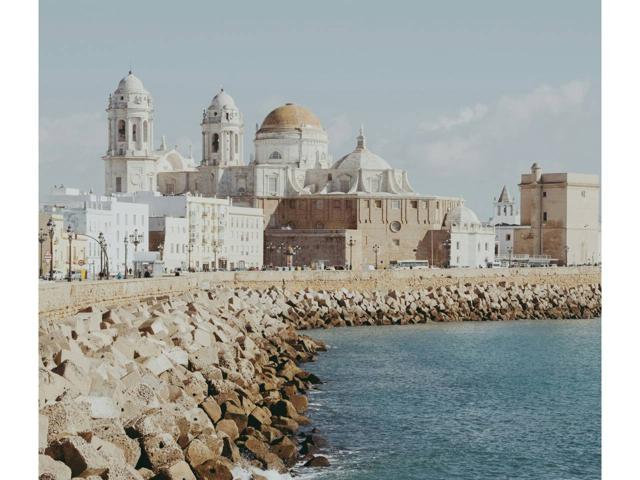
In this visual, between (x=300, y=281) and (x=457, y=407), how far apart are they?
2158 cm

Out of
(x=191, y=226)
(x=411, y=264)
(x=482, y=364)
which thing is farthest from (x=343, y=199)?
(x=482, y=364)

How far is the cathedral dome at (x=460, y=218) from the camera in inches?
2456

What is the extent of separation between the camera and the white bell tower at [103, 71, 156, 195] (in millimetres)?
58375

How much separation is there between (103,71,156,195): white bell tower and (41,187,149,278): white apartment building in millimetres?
7516

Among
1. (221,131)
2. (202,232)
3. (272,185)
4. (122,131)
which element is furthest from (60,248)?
(221,131)

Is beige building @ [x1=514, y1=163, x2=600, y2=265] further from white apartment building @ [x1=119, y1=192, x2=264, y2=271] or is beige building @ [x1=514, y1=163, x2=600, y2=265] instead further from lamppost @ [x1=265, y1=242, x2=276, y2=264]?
white apartment building @ [x1=119, y1=192, x2=264, y2=271]

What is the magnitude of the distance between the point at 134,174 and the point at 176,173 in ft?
19.4

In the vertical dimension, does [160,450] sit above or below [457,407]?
above

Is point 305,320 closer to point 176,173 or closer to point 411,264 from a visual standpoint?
point 411,264

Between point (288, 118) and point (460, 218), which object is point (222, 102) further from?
point (460, 218)

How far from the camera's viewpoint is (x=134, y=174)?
59406 mm

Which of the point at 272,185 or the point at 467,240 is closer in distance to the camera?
the point at 467,240

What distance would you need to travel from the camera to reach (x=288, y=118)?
6738 centimetres

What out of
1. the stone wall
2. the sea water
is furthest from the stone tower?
the sea water
